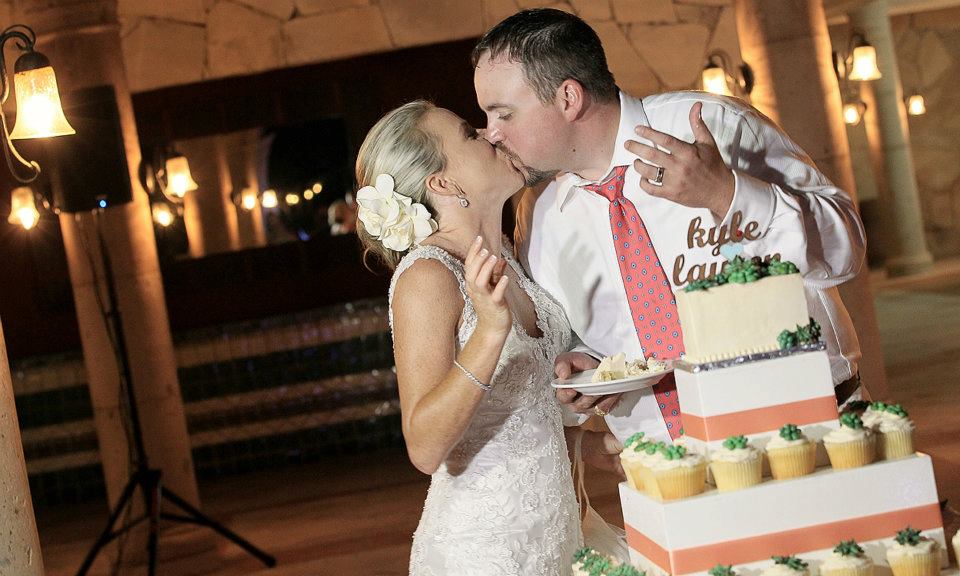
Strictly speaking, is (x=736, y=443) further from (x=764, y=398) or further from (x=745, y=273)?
(x=745, y=273)

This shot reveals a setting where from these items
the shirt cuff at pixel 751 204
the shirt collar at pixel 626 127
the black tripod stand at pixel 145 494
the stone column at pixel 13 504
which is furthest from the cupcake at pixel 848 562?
the black tripod stand at pixel 145 494

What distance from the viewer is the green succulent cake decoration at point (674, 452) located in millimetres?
2010

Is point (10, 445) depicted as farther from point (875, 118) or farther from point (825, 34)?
point (875, 118)

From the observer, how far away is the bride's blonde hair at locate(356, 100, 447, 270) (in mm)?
2936

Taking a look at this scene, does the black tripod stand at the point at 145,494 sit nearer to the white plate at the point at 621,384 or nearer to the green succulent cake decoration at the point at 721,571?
the white plate at the point at 621,384

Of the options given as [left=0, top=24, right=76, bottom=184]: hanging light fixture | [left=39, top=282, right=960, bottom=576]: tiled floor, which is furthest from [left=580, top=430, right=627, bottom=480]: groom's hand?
[left=39, top=282, right=960, bottom=576]: tiled floor

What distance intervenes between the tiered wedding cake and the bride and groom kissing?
16.1 inches

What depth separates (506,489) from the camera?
288 centimetres

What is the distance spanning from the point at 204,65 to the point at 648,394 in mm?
7654

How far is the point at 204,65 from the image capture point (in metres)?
9.70

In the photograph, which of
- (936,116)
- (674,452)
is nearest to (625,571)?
(674,452)

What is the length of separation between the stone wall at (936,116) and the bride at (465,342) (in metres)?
17.3

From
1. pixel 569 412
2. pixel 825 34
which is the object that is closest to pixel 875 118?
pixel 825 34

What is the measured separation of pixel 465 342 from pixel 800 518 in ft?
3.19
